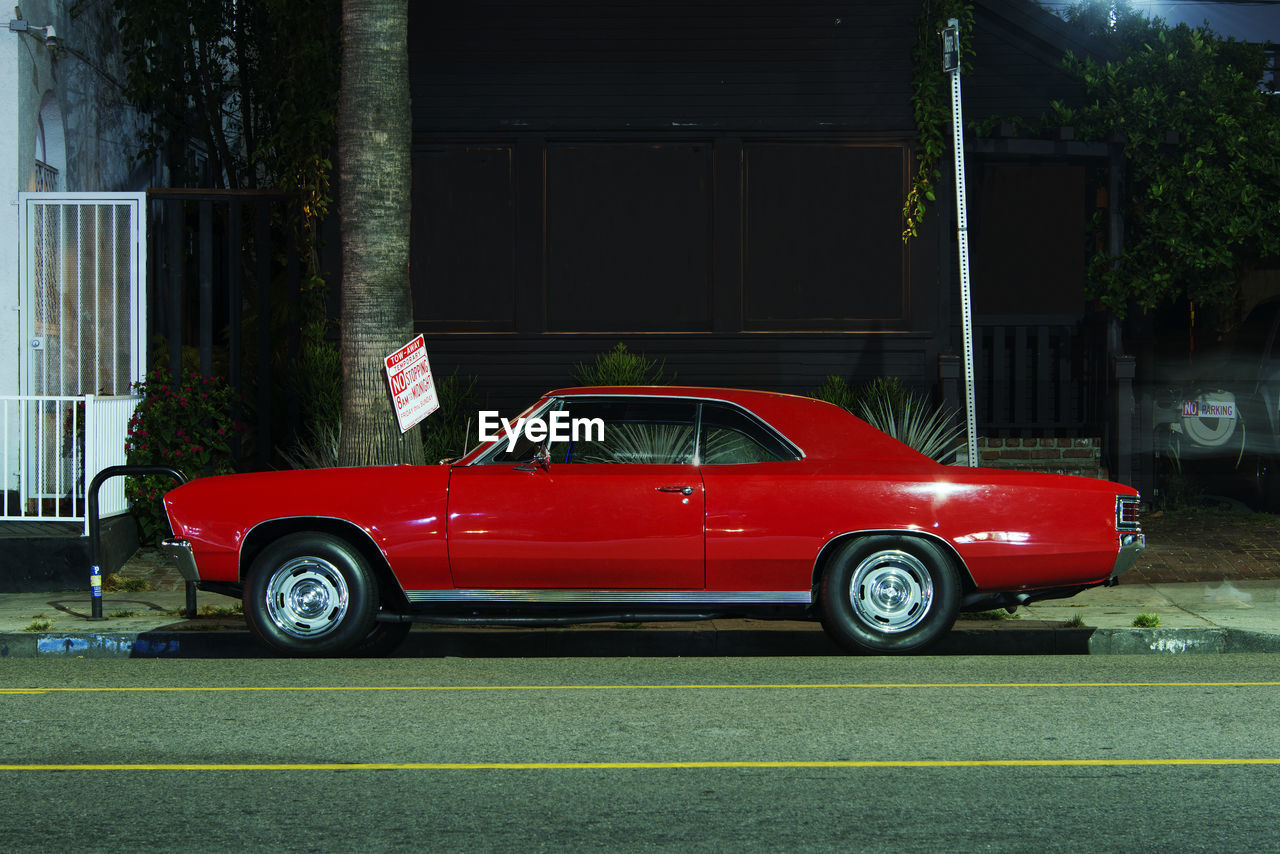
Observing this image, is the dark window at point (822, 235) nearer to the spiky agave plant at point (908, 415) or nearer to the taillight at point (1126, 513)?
the spiky agave plant at point (908, 415)

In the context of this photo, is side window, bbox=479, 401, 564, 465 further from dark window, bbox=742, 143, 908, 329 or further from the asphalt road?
dark window, bbox=742, 143, 908, 329

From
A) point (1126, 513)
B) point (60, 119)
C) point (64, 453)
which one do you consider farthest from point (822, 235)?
point (60, 119)

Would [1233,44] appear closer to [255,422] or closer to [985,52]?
[985,52]

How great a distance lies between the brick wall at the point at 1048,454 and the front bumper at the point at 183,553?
7.98 metres

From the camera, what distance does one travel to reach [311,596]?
8.62 m

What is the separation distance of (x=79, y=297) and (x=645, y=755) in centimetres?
849

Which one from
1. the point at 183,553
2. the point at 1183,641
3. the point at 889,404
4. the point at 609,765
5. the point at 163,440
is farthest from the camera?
the point at 889,404

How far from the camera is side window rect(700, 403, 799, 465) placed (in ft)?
28.5

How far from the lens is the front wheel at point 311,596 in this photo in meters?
8.53

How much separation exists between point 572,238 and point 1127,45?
19.6 ft

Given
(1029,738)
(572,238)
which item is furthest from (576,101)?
(1029,738)

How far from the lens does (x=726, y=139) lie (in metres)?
14.4

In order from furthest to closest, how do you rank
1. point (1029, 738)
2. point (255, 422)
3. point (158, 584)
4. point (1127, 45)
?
point (1127, 45), point (255, 422), point (158, 584), point (1029, 738)

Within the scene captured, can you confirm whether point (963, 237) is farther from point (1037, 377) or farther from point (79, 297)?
point (79, 297)
